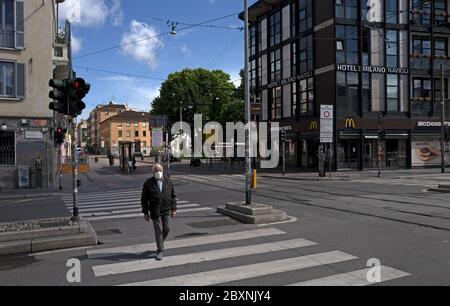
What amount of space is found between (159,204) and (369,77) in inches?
1254

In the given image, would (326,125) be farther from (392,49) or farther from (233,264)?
(233,264)

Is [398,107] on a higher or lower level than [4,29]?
lower

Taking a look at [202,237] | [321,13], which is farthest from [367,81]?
[202,237]

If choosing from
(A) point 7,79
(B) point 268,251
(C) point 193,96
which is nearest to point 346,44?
(A) point 7,79

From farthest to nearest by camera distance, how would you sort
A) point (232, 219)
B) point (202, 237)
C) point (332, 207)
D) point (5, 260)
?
point (332, 207), point (232, 219), point (202, 237), point (5, 260)

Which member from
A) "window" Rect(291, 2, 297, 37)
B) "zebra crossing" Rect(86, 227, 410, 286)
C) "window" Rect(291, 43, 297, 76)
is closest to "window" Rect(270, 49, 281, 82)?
"window" Rect(291, 43, 297, 76)

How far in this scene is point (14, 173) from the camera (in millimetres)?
23609

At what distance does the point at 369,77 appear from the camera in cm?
3612

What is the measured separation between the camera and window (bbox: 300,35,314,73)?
125ft

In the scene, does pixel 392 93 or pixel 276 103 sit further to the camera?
pixel 276 103

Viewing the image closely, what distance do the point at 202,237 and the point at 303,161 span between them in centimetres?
3167

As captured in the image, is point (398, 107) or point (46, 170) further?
point (398, 107)

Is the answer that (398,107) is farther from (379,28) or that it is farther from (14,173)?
(14,173)

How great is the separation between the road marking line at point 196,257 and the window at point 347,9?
30.1 metres
